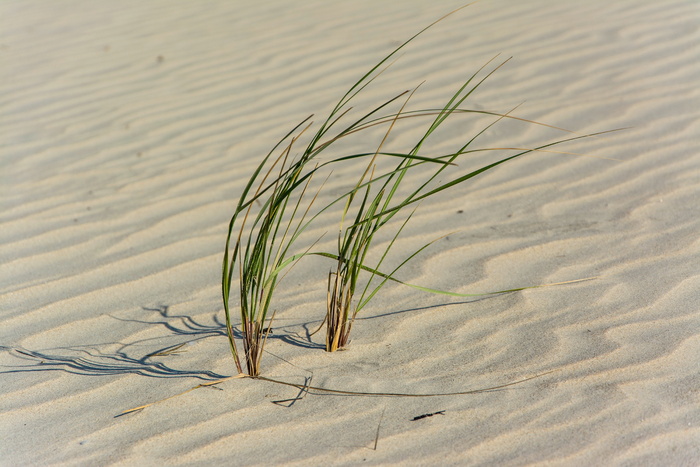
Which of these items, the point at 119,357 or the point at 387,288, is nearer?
the point at 119,357

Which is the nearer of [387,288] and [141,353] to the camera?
[141,353]

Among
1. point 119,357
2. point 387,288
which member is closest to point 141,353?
point 119,357

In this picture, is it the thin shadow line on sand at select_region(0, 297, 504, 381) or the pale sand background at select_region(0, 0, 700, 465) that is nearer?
the pale sand background at select_region(0, 0, 700, 465)

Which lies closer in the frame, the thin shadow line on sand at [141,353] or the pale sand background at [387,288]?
the pale sand background at [387,288]

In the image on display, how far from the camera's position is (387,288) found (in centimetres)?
254

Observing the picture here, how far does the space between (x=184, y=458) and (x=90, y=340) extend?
2.42 feet

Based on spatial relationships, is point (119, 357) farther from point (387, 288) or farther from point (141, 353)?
point (387, 288)

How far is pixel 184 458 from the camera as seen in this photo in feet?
5.72

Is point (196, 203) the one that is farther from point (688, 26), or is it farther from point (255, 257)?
point (688, 26)

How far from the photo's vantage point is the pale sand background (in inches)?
71.0

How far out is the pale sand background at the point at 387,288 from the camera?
1804 millimetres

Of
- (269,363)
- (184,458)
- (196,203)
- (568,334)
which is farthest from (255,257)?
(196,203)

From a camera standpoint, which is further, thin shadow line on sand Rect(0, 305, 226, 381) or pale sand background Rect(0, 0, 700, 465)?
thin shadow line on sand Rect(0, 305, 226, 381)

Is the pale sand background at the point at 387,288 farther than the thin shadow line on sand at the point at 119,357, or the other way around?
the thin shadow line on sand at the point at 119,357
